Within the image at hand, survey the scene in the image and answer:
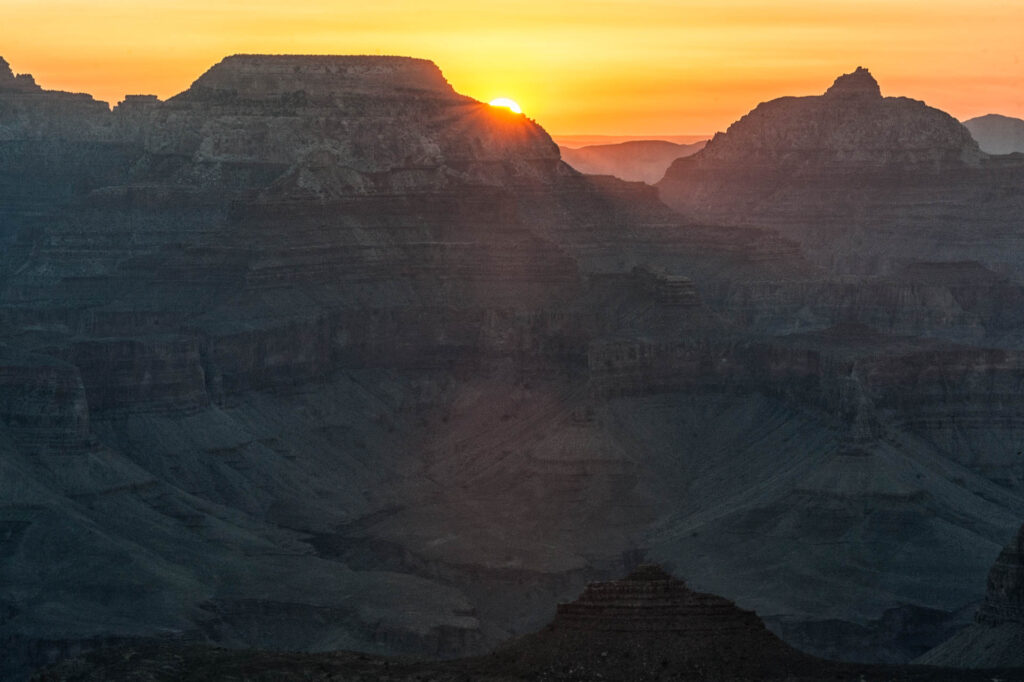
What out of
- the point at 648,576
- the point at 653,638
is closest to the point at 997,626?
the point at 648,576

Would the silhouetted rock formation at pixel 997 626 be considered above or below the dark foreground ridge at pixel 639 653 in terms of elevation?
below

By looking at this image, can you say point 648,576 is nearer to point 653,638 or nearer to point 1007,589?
point 653,638

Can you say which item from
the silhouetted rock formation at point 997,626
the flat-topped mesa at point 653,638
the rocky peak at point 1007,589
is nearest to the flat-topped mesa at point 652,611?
the flat-topped mesa at point 653,638

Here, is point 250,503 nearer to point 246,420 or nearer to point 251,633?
point 246,420

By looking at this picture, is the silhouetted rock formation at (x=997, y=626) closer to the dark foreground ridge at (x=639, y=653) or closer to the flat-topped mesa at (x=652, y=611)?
the dark foreground ridge at (x=639, y=653)

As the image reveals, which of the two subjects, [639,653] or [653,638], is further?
[653,638]

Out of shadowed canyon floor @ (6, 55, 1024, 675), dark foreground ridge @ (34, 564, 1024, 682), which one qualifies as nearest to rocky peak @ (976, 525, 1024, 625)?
dark foreground ridge @ (34, 564, 1024, 682)

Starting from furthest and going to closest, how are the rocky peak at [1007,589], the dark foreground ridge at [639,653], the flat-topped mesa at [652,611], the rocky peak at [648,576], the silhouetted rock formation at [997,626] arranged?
the rocky peak at [1007,589] < the silhouetted rock formation at [997,626] < the rocky peak at [648,576] < the flat-topped mesa at [652,611] < the dark foreground ridge at [639,653]
